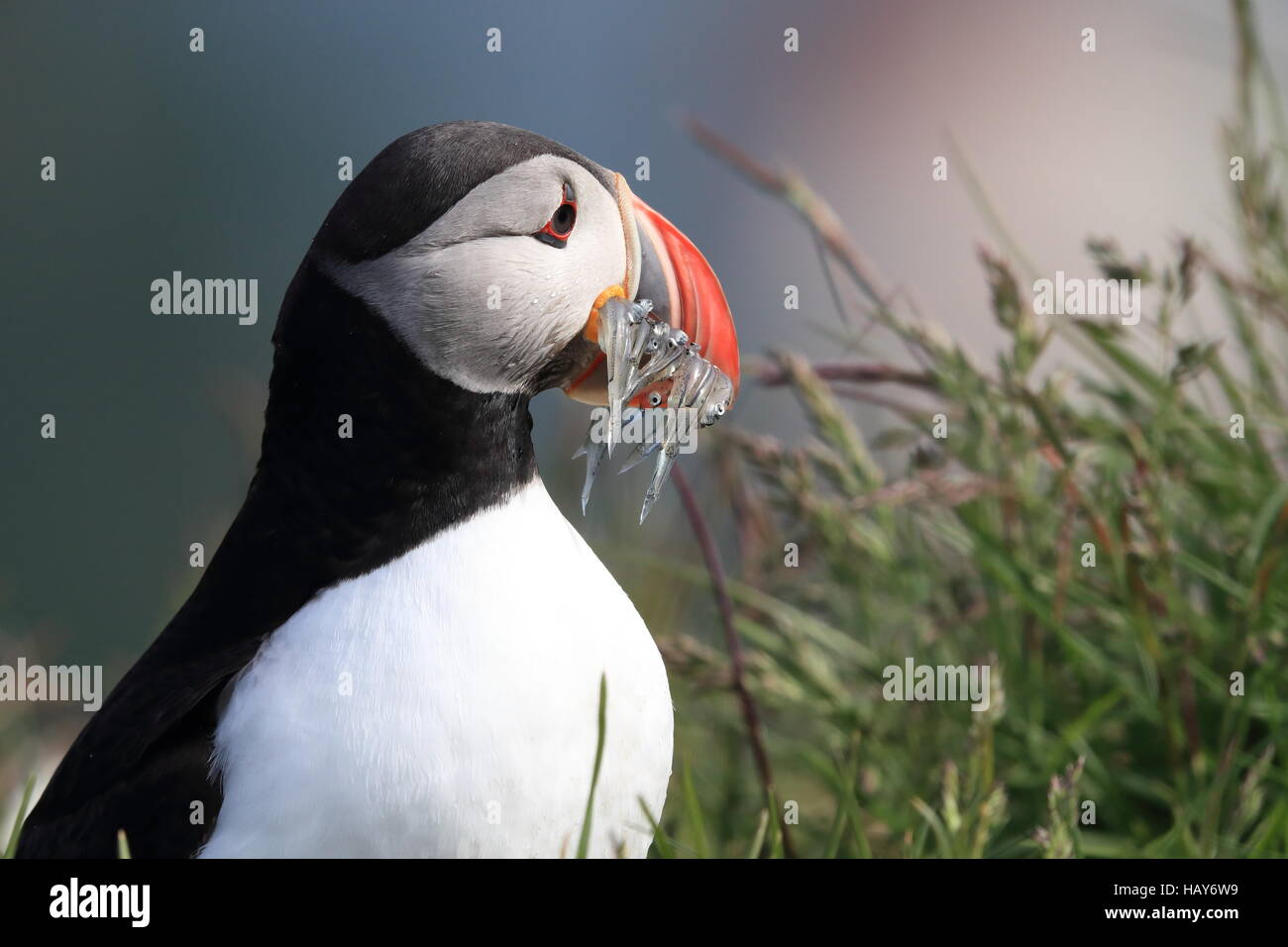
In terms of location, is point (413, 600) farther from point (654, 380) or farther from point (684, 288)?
point (684, 288)

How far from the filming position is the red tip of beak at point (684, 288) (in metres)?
2.19

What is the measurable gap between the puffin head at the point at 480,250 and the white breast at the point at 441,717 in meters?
0.27

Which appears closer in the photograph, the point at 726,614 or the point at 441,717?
the point at 441,717

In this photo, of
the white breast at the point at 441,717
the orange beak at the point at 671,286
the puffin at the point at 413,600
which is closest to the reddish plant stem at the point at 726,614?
the orange beak at the point at 671,286

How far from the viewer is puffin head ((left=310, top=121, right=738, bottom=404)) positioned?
2002 millimetres

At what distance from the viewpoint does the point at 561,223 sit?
211cm

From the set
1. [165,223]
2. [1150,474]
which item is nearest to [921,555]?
[1150,474]

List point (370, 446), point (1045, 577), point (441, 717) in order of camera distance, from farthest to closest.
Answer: point (1045, 577)
point (370, 446)
point (441, 717)

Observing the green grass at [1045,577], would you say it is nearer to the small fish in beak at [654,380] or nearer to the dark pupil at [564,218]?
the small fish in beak at [654,380]

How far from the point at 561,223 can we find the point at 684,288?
0.24 meters

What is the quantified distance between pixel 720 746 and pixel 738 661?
2.87ft

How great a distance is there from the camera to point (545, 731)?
190 centimetres

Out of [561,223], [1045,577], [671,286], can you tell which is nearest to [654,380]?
[671,286]
